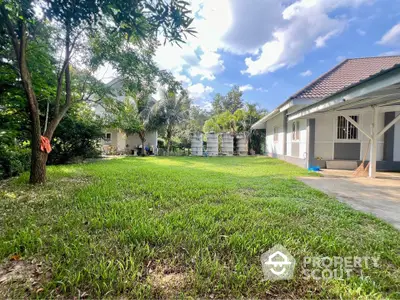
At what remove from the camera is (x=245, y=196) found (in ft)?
13.8

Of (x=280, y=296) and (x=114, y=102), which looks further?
(x=114, y=102)

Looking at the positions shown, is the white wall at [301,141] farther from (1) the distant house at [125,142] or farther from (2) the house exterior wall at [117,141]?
(2) the house exterior wall at [117,141]

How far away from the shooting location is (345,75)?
9.98 meters

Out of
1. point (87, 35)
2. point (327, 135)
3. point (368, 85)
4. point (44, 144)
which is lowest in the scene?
point (44, 144)

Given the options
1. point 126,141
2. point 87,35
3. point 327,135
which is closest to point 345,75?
point 327,135

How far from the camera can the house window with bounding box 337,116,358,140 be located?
8.77 metres

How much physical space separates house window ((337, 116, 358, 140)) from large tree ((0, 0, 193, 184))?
8.45 metres

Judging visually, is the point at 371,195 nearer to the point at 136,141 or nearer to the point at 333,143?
the point at 333,143

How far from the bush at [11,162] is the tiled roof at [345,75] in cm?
1085

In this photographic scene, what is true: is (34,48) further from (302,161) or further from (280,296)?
(302,161)

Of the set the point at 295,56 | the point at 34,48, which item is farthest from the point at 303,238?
the point at 295,56

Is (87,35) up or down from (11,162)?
up

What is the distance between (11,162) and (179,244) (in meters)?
7.57

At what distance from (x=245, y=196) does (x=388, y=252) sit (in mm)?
2365
